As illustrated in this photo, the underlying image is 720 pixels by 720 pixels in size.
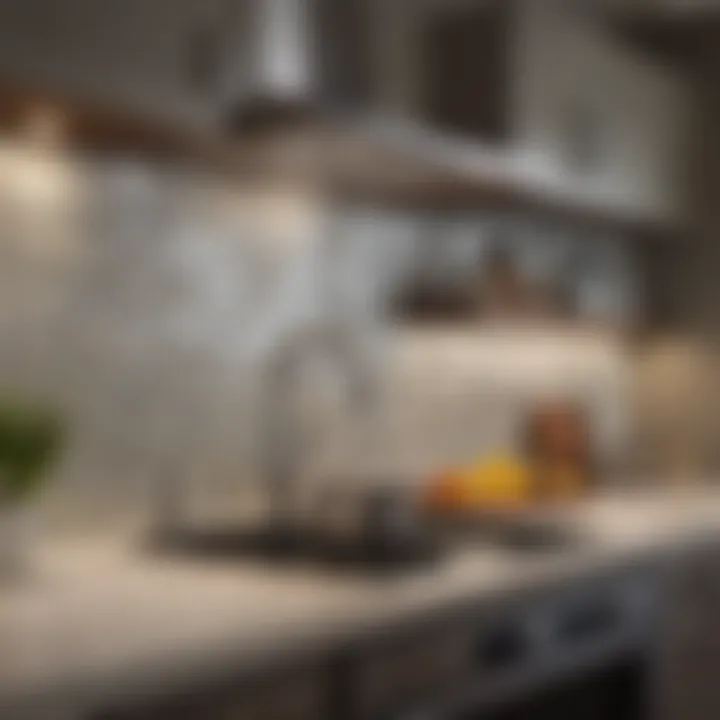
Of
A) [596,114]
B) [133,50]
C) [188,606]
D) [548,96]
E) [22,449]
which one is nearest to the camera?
[188,606]

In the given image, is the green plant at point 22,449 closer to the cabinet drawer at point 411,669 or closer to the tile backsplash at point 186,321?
the tile backsplash at point 186,321

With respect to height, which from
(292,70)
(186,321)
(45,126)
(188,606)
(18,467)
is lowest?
(188,606)

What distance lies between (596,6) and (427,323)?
0.89 meters

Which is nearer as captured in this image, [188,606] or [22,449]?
[188,606]

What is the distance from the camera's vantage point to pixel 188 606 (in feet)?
6.01

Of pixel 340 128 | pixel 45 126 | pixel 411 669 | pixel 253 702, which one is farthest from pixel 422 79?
pixel 253 702

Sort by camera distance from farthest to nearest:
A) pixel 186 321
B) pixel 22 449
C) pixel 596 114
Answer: pixel 596 114 < pixel 186 321 < pixel 22 449

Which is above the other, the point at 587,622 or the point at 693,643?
the point at 587,622

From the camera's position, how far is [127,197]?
97.8 inches

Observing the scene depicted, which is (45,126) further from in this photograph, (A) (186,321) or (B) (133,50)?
(A) (186,321)

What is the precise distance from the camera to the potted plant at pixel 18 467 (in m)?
2.08

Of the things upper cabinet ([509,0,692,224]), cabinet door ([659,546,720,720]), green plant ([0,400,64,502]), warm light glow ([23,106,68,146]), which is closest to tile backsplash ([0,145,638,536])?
warm light glow ([23,106,68,146])

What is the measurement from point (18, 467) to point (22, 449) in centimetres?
3

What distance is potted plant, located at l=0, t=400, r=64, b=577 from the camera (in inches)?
82.0
